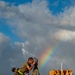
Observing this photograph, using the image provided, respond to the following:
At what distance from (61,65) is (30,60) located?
2.41 m

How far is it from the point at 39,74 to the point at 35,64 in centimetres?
81

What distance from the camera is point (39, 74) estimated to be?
23516mm

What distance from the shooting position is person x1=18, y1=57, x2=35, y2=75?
76.2ft

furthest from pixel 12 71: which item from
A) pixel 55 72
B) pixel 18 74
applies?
pixel 55 72

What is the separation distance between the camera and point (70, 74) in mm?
23312

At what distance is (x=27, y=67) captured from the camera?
23703 mm

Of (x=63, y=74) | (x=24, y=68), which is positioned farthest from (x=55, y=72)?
(x=24, y=68)

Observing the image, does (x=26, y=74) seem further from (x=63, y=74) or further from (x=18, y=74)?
(x=63, y=74)

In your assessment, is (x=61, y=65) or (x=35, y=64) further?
(x=61, y=65)

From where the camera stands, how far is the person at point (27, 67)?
2322cm

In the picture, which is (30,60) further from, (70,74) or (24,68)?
(70,74)

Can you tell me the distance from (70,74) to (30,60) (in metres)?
2.56

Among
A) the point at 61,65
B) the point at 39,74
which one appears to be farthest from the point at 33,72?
the point at 61,65

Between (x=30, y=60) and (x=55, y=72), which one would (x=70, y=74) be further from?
(x=30, y=60)
